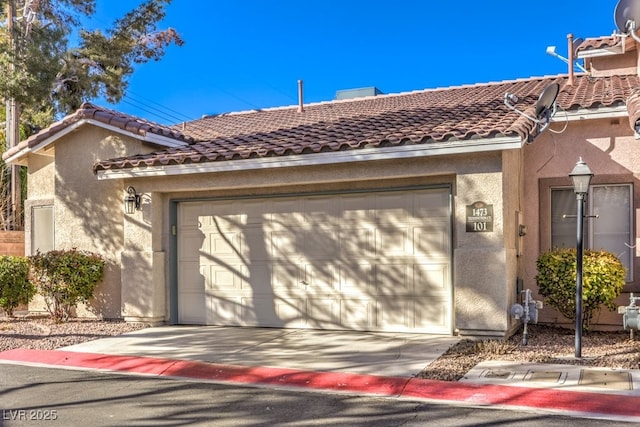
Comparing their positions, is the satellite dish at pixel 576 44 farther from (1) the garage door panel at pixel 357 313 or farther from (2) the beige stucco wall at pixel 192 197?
(1) the garage door panel at pixel 357 313

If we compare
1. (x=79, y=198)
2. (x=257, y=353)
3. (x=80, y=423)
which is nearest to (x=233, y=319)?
(x=257, y=353)

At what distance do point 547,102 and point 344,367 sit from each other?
5.15 metres

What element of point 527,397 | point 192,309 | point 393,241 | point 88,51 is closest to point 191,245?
point 192,309

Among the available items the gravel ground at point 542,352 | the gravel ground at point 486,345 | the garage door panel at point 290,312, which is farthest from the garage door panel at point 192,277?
the gravel ground at point 542,352

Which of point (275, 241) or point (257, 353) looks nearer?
point (257, 353)

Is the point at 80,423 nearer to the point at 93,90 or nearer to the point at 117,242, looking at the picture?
the point at 117,242

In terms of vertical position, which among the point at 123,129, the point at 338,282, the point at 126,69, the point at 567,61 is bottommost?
the point at 338,282

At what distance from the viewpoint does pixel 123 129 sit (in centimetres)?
1216

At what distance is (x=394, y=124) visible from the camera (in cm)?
1113

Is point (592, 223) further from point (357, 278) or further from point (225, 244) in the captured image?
point (225, 244)

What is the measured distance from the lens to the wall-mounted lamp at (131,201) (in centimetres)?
1166

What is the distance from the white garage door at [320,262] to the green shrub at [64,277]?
5.77ft

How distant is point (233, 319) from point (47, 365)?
135 inches

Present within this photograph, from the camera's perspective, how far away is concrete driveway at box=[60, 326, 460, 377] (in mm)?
8044
